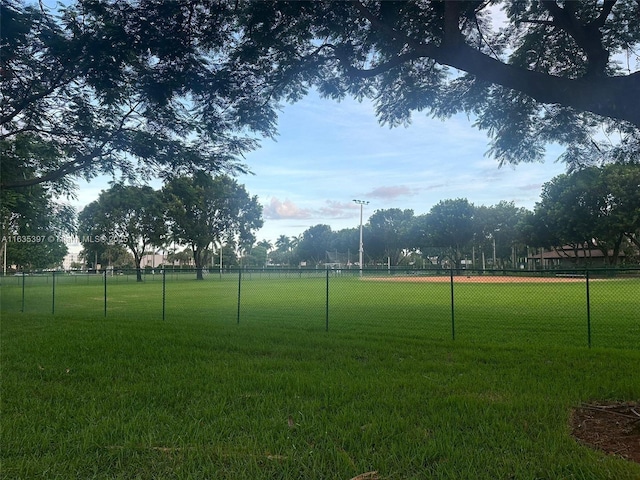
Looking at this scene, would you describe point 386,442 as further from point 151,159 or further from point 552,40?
point 151,159

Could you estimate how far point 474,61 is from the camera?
4285 millimetres

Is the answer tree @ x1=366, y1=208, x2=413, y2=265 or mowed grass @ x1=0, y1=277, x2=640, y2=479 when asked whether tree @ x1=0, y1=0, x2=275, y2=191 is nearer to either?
mowed grass @ x1=0, y1=277, x2=640, y2=479

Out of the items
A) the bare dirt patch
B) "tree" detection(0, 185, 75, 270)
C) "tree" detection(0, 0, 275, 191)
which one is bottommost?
the bare dirt patch

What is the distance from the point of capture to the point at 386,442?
3.54 meters

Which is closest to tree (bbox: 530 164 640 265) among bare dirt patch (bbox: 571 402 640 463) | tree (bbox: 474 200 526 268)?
tree (bbox: 474 200 526 268)

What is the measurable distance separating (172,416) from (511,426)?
3181 millimetres

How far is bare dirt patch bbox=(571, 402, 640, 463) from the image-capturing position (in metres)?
3.47

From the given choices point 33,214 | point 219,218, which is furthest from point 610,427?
point 219,218

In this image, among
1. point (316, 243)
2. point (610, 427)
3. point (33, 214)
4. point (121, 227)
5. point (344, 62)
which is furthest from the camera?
point (316, 243)

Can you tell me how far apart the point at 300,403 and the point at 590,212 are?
52.9 meters

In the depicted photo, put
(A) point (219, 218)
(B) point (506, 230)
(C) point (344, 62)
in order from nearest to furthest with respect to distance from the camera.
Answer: (C) point (344, 62) < (A) point (219, 218) < (B) point (506, 230)

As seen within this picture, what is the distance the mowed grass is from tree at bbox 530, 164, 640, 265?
40247 millimetres

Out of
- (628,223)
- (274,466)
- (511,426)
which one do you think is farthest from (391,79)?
(628,223)

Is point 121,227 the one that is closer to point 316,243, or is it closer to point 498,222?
point 498,222
